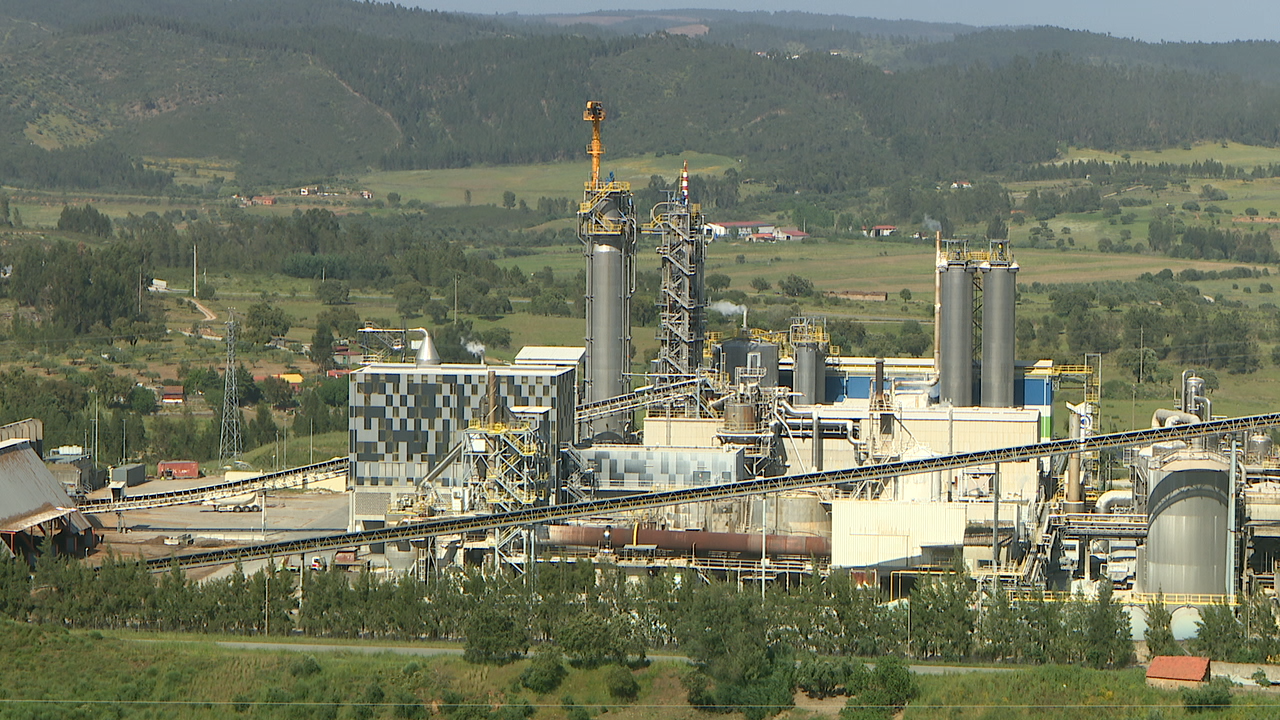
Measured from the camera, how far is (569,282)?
17925cm

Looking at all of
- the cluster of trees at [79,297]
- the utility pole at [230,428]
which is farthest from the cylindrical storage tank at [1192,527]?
the cluster of trees at [79,297]

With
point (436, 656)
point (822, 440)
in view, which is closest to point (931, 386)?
point (822, 440)

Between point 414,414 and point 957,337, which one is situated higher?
point 957,337

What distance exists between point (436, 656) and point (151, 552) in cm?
2087

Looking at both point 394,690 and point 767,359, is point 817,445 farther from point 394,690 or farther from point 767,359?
point 394,690

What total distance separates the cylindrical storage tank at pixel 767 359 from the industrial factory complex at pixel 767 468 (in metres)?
0.16

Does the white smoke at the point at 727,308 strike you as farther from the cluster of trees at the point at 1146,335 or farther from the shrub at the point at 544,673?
the shrub at the point at 544,673

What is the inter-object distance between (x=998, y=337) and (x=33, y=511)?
4091 centimetres

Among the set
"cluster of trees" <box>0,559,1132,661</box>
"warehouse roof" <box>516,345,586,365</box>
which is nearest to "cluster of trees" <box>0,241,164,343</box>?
"warehouse roof" <box>516,345,586,365</box>

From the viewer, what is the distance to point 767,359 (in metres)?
86.0

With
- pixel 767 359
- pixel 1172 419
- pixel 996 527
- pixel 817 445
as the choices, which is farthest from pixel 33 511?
pixel 1172 419

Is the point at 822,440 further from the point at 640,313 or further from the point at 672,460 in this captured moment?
the point at 640,313

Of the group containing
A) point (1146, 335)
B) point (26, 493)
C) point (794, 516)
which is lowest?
point (794, 516)

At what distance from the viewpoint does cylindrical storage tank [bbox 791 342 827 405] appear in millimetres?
85312
